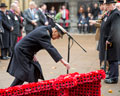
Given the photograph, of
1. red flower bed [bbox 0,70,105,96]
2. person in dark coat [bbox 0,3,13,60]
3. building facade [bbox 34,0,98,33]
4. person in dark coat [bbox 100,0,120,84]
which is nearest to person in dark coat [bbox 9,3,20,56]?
person in dark coat [bbox 0,3,13,60]

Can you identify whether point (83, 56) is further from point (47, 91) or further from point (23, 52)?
point (47, 91)

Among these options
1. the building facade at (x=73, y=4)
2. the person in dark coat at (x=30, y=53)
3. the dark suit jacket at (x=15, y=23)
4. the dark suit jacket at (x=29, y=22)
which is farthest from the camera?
the building facade at (x=73, y=4)

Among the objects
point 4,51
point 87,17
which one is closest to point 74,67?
point 4,51

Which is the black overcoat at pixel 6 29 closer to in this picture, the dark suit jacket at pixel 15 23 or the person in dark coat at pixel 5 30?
the person in dark coat at pixel 5 30

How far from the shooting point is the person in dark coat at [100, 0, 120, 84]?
22.3 ft

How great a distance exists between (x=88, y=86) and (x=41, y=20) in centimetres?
949

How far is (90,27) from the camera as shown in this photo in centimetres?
2312

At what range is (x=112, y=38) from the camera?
6.83 meters

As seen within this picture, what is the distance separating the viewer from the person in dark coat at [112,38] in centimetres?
679

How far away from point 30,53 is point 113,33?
7.95ft

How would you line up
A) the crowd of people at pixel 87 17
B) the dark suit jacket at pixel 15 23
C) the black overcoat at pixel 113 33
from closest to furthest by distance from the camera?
the black overcoat at pixel 113 33, the dark suit jacket at pixel 15 23, the crowd of people at pixel 87 17

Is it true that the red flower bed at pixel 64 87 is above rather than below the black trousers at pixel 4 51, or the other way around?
above

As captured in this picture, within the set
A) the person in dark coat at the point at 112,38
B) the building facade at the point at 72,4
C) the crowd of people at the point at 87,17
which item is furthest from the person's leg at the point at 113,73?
the building facade at the point at 72,4

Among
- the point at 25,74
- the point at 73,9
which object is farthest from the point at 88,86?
the point at 73,9
